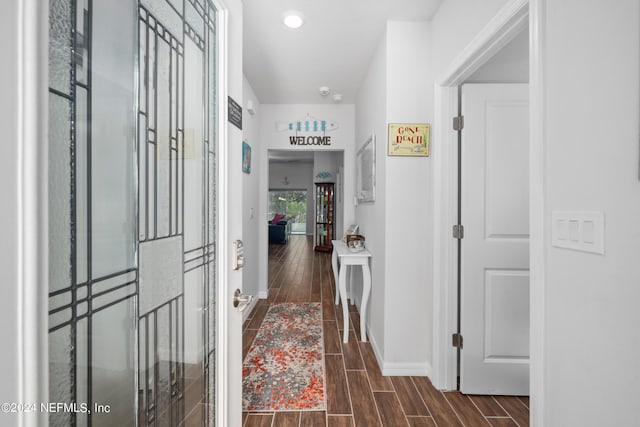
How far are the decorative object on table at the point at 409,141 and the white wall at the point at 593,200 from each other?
3.77 ft

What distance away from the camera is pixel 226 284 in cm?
111

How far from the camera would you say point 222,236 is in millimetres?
1093

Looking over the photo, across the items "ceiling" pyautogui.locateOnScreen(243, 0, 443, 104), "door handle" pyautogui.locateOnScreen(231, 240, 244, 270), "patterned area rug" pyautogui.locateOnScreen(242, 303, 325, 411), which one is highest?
"ceiling" pyautogui.locateOnScreen(243, 0, 443, 104)

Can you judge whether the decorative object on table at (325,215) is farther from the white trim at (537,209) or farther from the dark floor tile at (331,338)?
the white trim at (537,209)

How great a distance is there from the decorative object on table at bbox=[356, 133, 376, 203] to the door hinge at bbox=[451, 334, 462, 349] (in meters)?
1.26

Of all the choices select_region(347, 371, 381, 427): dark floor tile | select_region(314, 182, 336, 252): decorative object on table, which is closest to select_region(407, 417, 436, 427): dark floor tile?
select_region(347, 371, 381, 427): dark floor tile

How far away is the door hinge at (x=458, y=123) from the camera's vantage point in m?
2.00

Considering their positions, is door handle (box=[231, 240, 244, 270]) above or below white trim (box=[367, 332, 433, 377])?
above

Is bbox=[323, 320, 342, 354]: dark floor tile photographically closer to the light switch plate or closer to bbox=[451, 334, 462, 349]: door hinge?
bbox=[451, 334, 462, 349]: door hinge

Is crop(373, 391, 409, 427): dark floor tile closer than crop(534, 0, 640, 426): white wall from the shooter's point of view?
No

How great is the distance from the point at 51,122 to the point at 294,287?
4.25m

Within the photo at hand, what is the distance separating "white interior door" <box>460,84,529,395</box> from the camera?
1.97 m
